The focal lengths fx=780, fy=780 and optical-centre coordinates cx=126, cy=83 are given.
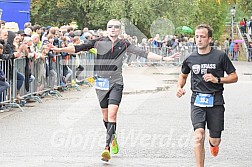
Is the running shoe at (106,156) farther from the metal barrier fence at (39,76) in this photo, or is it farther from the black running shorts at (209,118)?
the metal barrier fence at (39,76)

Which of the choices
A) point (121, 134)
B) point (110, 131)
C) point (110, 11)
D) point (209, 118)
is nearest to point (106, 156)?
point (110, 131)

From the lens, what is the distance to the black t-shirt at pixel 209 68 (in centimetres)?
911

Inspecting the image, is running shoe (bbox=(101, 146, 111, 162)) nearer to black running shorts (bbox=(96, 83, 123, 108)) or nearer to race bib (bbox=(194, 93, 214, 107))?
black running shorts (bbox=(96, 83, 123, 108))

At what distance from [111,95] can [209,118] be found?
2.02 meters

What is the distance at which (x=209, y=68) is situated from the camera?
9.11 meters

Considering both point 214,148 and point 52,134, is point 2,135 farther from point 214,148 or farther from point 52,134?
point 214,148

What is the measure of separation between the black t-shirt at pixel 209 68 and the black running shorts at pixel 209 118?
0.12m

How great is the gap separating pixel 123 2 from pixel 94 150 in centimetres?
3966

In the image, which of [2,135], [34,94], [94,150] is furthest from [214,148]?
[34,94]

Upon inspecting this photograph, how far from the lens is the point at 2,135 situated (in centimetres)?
1262

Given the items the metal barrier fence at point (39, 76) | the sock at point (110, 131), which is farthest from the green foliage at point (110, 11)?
the sock at point (110, 131)

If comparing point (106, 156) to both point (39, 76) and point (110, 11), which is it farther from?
point (110, 11)

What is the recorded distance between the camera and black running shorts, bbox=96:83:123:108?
425 inches

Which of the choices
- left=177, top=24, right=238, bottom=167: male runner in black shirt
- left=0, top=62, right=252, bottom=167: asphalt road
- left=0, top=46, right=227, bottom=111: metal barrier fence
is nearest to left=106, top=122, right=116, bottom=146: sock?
left=0, top=62, right=252, bottom=167: asphalt road
